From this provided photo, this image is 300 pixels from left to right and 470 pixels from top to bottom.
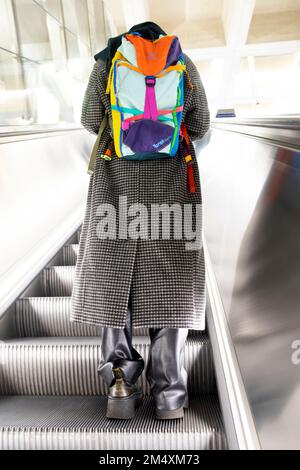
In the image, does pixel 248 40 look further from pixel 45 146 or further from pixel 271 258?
pixel 271 258

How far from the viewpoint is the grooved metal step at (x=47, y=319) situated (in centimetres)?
292

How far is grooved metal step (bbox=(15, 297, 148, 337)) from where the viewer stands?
292 cm

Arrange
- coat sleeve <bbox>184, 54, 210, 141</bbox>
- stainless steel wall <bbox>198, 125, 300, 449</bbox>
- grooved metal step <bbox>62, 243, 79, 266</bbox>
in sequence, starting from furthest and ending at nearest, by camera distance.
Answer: grooved metal step <bbox>62, 243, 79, 266</bbox> → coat sleeve <bbox>184, 54, 210, 141</bbox> → stainless steel wall <bbox>198, 125, 300, 449</bbox>

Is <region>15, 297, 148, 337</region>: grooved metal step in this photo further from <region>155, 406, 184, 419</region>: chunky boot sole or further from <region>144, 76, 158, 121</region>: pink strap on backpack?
<region>144, 76, 158, 121</region>: pink strap on backpack

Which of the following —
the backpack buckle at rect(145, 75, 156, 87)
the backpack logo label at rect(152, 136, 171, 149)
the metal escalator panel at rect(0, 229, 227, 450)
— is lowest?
the metal escalator panel at rect(0, 229, 227, 450)

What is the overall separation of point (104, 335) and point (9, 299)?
991 mm

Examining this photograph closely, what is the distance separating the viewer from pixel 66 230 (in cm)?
431

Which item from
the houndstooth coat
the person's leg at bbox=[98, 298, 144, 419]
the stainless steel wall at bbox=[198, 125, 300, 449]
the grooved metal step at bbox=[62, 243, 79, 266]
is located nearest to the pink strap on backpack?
the houndstooth coat

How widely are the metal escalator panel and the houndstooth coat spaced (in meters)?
0.42

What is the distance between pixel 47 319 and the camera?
2.96 metres

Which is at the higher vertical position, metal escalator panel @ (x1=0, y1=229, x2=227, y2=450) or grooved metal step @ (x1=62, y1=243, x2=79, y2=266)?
grooved metal step @ (x1=62, y1=243, x2=79, y2=266)

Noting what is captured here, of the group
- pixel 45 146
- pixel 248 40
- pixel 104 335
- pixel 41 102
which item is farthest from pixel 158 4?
pixel 104 335

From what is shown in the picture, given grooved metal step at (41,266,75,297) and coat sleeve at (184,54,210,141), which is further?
grooved metal step at (41,266,75,297)

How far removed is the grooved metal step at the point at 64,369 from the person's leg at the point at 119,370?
0.95ft
